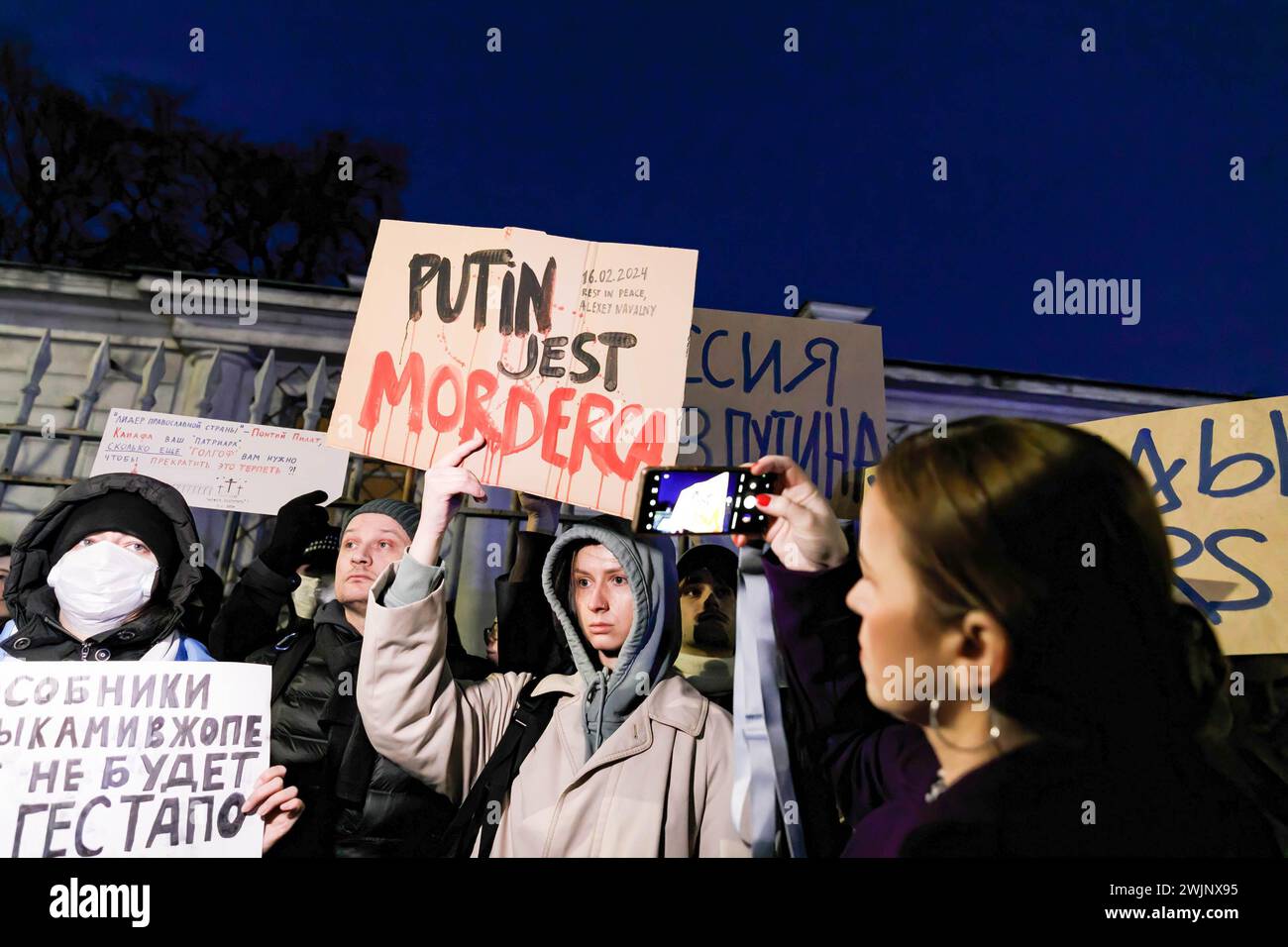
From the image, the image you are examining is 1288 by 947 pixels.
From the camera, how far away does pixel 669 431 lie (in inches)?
83.4

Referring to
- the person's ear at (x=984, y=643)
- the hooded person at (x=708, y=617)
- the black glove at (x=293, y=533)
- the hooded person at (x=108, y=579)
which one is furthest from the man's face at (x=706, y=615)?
the hooded person at (x=108, y=579)

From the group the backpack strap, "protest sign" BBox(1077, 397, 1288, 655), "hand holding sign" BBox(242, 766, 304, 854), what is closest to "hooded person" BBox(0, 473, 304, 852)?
"hand holding sign" BBox(242, 766, 304, 854)

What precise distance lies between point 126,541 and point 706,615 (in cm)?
124

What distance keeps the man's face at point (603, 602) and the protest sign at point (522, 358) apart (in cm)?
12

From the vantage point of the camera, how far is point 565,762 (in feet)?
6.57

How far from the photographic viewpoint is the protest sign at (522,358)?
2119 mm

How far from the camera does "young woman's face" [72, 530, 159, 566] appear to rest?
2.06m

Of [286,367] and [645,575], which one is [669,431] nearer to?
[645,575]

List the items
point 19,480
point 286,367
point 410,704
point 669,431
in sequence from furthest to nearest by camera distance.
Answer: point 286,367 < point 19,480 < point 669,431 < point 410,704

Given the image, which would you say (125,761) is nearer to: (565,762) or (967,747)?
(565,762)

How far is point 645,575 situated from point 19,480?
1.44 m

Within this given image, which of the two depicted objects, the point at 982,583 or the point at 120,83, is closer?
the point at 982,583

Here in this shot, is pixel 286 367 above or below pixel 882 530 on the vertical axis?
above
